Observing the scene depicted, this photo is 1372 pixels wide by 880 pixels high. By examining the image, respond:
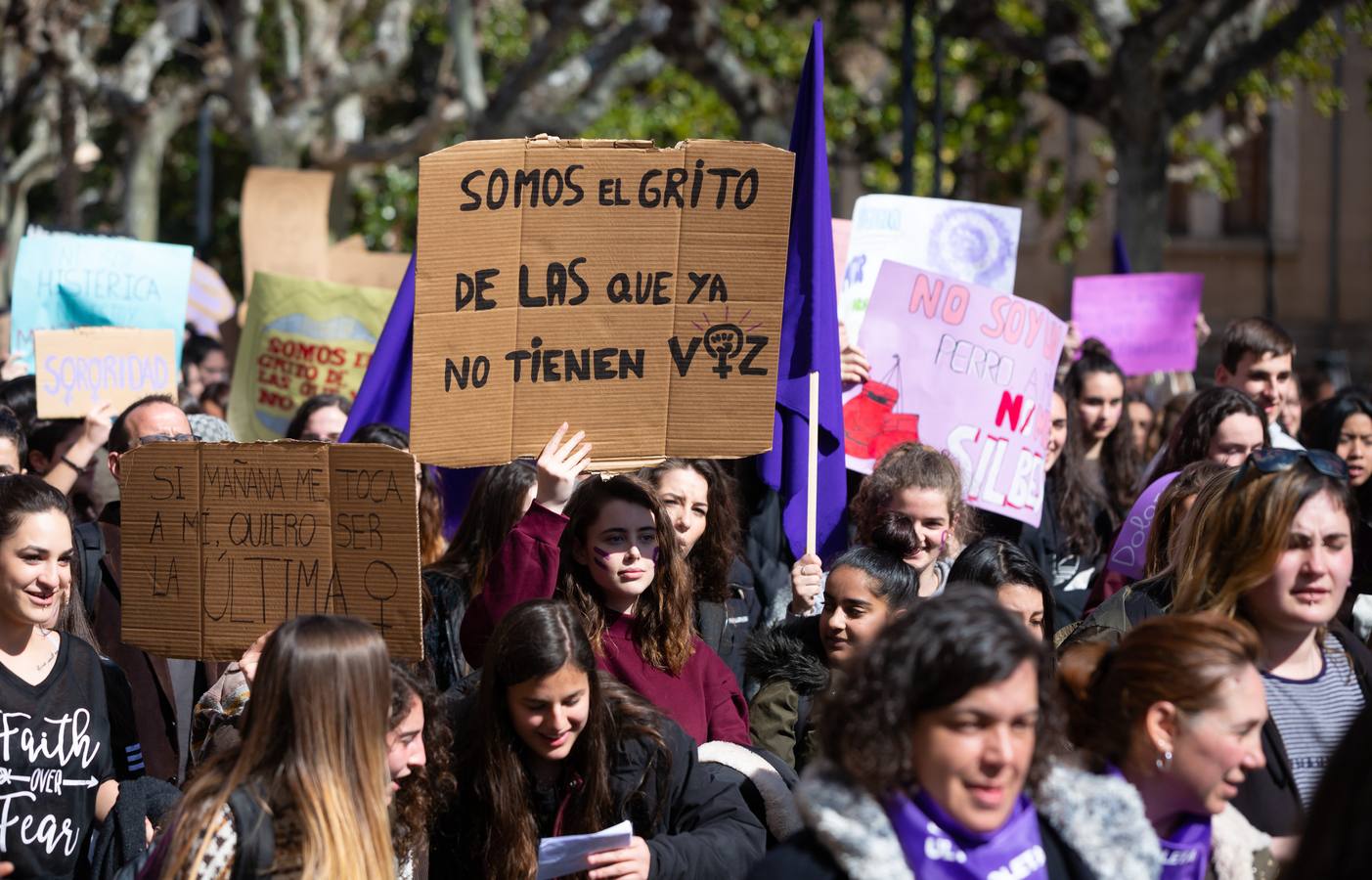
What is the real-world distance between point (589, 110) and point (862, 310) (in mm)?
12239

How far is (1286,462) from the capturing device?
357cm

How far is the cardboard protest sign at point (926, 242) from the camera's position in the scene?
6711mm

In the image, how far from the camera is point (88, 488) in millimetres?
6352

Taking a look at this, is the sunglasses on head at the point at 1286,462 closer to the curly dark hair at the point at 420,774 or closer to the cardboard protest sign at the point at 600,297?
the cardboard protest sign at the point at 600,297

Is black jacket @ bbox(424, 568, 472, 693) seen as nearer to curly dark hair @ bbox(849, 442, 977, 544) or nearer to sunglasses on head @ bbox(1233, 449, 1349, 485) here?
curly dark hair @ bbox(849, 442, 977, 544)

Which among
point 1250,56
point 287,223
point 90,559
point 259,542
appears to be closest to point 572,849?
point 259,542

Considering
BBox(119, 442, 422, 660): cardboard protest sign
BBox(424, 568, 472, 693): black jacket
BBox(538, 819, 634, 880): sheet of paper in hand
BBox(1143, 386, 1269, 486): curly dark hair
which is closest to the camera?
BBox(538, 819, 634, 880): sheet of paper in hand

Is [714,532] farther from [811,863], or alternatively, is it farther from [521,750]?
[811,863]

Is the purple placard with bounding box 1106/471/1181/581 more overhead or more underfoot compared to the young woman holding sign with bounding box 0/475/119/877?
more overhead

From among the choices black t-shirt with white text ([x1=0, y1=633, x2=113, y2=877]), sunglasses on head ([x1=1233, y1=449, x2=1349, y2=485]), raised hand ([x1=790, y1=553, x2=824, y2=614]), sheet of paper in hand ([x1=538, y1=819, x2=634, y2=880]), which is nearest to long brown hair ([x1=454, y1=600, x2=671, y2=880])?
sheet of paper in hand ([x1=538, y1=819, x2=634, y2=880])

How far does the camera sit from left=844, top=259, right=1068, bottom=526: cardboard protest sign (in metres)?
5.98

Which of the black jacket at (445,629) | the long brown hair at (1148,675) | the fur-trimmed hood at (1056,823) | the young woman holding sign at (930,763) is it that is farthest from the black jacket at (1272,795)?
the black jacket at (445,629)

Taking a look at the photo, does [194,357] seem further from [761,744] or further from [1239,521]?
[1239,521]

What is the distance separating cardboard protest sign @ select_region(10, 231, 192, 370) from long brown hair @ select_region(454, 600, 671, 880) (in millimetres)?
A: 4697
